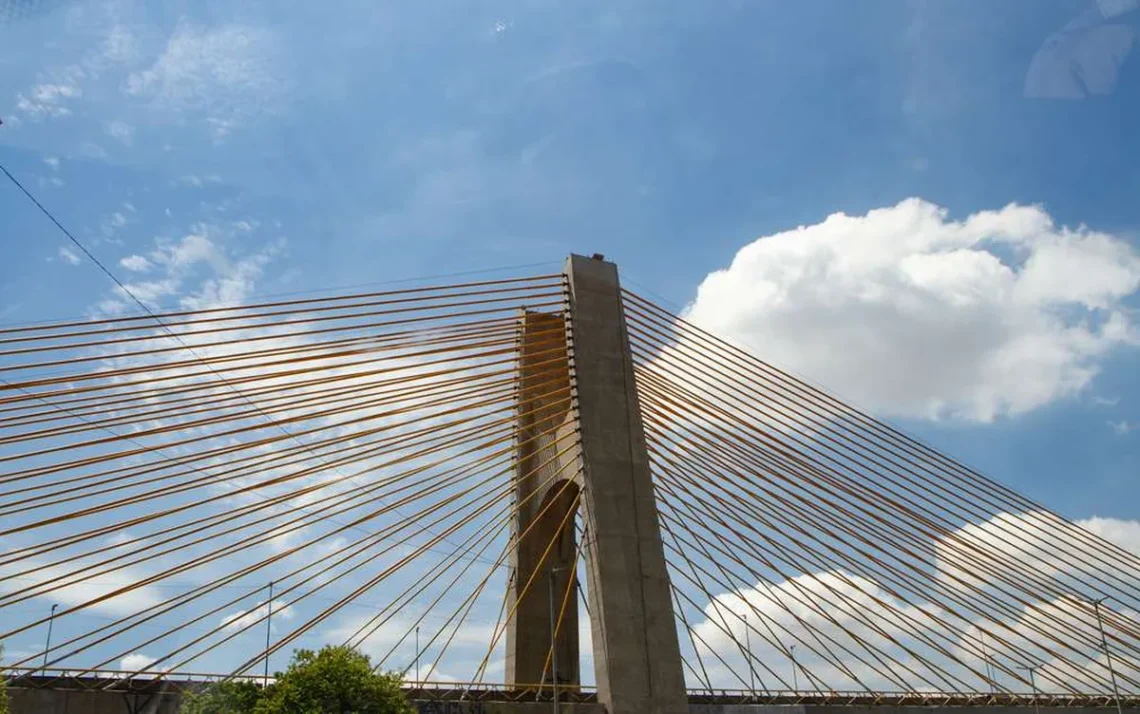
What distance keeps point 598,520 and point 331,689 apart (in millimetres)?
7620

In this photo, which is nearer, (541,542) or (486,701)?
(486,701)

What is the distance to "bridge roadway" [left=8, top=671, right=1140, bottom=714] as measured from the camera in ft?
71.9

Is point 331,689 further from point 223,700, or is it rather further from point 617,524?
point 617,524

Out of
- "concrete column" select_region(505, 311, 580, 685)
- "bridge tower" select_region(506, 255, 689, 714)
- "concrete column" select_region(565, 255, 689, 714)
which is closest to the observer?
"concrete column" select_region(565, 255, 689, 714)

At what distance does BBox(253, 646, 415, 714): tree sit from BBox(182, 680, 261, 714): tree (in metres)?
0.58

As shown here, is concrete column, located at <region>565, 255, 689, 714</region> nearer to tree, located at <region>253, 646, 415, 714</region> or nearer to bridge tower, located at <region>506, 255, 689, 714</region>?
bridge tower, located at <region>506, 255, 689, 714</region>

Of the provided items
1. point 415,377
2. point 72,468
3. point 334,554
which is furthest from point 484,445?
point 72,468

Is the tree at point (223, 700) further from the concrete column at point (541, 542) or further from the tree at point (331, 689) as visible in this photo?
the concrete column at point (541, 542)

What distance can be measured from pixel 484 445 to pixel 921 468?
48.4ft

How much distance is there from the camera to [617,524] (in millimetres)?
26797

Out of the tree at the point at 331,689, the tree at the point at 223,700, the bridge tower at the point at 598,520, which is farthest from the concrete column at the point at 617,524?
the tree at the point at 223,700

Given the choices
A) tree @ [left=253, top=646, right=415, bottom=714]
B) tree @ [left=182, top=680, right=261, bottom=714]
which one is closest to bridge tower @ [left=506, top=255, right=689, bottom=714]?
tree @ [left=253, top=646, right=415, bottom=714]

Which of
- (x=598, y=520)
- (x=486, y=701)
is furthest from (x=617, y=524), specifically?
(x=486, y=701)

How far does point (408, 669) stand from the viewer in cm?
2617
